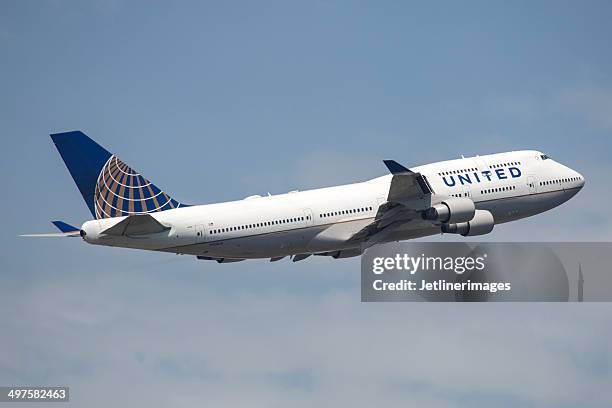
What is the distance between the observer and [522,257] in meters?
81.3

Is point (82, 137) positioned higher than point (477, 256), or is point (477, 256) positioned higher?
point (82, 137)

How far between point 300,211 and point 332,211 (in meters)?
2.16

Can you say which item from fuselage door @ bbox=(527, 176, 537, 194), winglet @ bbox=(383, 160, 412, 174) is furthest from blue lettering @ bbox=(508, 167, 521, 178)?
winglet @ bbox=(383, 160, 412, 174)

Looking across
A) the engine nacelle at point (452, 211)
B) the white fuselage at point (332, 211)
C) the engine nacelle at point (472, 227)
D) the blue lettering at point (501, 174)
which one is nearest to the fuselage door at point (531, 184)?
the white fuselage at point (332, 211)

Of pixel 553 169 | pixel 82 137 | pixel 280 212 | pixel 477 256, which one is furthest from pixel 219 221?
pixel 553 169

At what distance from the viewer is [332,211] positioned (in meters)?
82.1

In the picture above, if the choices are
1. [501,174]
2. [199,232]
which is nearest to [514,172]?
[501,174]

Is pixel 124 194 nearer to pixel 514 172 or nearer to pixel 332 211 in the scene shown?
pixel 332 211

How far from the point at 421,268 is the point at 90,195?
19.4 m

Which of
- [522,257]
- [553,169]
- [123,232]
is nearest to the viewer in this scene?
[123,232]

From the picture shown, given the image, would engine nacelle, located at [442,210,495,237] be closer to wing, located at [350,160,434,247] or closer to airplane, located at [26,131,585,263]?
airplane, located at [26,131,585,263]

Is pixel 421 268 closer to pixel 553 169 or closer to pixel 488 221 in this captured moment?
pixel 488 221

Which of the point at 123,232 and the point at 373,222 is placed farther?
the point at 373,222
